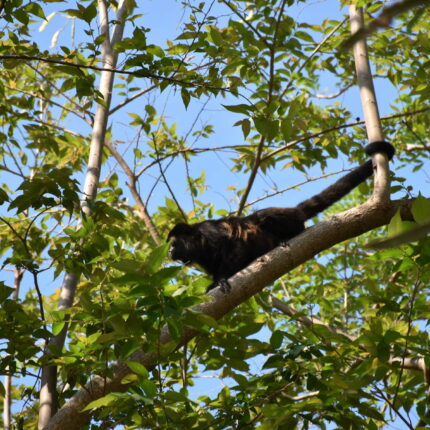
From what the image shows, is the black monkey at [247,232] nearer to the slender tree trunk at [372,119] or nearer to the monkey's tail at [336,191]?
the monkey's tail at [336,191]

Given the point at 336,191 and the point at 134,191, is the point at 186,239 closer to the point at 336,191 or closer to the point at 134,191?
the point at 134,191

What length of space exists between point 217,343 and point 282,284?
3.68m

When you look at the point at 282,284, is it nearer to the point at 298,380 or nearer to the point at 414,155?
the point at 414,155

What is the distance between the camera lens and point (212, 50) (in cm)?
420

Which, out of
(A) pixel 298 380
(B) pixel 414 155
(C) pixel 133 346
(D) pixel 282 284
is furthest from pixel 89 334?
(B) pixel 414 155

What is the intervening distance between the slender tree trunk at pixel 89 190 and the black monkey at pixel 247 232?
1418 mm

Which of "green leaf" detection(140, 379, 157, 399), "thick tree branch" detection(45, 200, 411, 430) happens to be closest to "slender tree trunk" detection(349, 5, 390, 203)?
"thick tree branch" detection(45, 200, 411, 430)

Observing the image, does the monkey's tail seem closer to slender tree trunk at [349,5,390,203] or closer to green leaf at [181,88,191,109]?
slender tree trunk at [349,5,390,203]

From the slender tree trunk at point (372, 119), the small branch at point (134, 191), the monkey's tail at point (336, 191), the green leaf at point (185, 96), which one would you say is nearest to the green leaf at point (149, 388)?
the green leaf at point (185, 96)

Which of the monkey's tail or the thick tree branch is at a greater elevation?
the monkey's tail

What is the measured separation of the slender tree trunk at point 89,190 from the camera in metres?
3.75

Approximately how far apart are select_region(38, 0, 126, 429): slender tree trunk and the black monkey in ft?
4.65

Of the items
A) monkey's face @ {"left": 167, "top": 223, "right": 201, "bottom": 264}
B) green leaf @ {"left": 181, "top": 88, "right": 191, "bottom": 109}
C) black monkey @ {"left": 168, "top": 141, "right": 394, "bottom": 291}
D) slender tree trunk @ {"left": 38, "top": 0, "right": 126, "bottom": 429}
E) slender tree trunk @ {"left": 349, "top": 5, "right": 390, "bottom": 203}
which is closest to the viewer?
slender tree trunk @ {"left": 38, "top": 0, "right": 126, "bottom": 429}

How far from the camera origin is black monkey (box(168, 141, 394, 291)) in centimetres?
555
